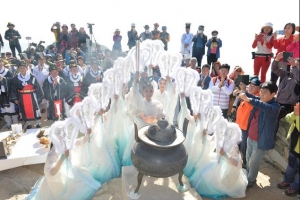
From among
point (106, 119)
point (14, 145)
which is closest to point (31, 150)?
point (14, 145)

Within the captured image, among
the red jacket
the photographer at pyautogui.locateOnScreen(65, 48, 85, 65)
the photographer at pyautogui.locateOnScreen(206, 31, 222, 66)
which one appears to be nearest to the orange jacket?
the red jacket

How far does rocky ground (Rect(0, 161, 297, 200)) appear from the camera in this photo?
4.10 metres

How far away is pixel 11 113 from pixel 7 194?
2861 millimetres

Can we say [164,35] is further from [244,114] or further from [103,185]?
[103,185]

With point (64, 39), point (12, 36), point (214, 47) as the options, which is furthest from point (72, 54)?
point (214, 47)

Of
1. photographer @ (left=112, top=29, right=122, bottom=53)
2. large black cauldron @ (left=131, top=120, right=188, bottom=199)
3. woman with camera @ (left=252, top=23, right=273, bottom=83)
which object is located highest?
photographer @ (left=112, top=29, right=122, bottom=53)

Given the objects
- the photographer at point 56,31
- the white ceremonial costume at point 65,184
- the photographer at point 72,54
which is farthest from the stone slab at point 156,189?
the photographer at point 56,31

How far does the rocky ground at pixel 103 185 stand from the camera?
4.10 metres

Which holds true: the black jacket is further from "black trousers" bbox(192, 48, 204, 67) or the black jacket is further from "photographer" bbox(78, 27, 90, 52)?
"black trousers" bbox(192, 48, 204, 67)

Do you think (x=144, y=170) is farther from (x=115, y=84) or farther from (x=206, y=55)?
(x=206, y=55)

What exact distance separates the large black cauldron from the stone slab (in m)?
0.46

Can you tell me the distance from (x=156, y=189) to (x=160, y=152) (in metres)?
0.80

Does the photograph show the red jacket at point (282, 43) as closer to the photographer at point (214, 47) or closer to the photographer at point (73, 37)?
the photographer at point (214, 47)

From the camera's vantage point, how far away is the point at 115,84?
4512 millimetres
